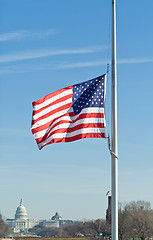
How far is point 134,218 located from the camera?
12062 centimetres

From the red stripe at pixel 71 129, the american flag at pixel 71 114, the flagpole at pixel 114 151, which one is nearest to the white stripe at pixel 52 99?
the american flag at pixel 71 114

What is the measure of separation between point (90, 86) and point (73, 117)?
4.68 ft

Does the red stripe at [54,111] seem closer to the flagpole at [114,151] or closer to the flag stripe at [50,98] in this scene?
the flag stripe at [50,98]

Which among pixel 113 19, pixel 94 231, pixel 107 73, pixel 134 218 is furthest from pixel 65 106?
pixel 94 231

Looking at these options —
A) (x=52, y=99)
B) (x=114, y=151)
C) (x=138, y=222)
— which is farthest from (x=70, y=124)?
(x=138, y=222)

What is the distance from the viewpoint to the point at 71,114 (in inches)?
790

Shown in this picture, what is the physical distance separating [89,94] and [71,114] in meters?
1.08

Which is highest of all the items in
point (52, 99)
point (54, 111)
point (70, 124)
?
point (52, 99)

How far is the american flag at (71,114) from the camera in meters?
19.6

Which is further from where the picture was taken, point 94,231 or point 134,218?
point 94,231

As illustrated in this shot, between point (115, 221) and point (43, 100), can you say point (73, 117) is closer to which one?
point (43, 100)

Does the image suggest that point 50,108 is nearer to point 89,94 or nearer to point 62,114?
point 62,114

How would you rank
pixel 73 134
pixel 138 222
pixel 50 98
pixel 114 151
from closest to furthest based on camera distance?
pixel 114 151 → pixel 73 134 → pixel 50 98 → pixel 138 222

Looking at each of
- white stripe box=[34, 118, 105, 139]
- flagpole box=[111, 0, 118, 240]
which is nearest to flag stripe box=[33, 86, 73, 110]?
white stripe box=[34, 118, 105, 139]
